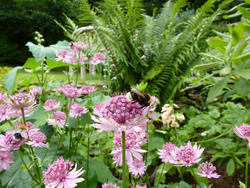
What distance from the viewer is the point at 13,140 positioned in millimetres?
449

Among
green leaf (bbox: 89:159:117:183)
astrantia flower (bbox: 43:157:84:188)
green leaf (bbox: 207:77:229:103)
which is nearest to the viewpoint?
astrantia flower (bbox: 43:157:84:188)

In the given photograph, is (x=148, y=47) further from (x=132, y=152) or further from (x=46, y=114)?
(x=132, y=152)

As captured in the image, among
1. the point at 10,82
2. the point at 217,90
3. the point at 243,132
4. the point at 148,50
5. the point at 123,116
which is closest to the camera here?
the point at 123,116

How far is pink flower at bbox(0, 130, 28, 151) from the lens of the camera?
1.42ft

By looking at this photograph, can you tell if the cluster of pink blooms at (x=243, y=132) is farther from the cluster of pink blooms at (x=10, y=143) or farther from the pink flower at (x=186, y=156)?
the cluster of pink blooms at (x=10, y=143)

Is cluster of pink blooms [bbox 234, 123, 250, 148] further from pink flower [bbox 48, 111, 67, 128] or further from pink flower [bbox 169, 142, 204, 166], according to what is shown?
pink flower [bbox 48, 111, 67, 128]

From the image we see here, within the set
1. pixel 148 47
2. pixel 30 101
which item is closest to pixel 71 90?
pixel 30 101

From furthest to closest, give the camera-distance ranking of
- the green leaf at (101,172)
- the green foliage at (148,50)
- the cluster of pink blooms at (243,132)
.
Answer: the green foliage at (148,50) → the green leaf at (101,172) → the cluster of pink blooms at (243,132)

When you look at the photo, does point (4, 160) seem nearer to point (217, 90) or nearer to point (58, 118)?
point (58, 118)

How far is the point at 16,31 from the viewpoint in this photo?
9789mm

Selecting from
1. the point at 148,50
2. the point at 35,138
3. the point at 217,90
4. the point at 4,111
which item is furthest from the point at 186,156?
the point at 148,50

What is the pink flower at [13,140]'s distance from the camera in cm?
43

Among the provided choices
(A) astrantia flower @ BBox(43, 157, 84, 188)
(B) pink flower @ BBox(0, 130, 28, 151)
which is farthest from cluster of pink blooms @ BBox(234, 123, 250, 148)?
(B) pink flower @ BBox(0, 130, 28, 151)

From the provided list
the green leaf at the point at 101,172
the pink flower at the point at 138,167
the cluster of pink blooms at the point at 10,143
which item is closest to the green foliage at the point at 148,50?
the green leaf at the point at 101,172
